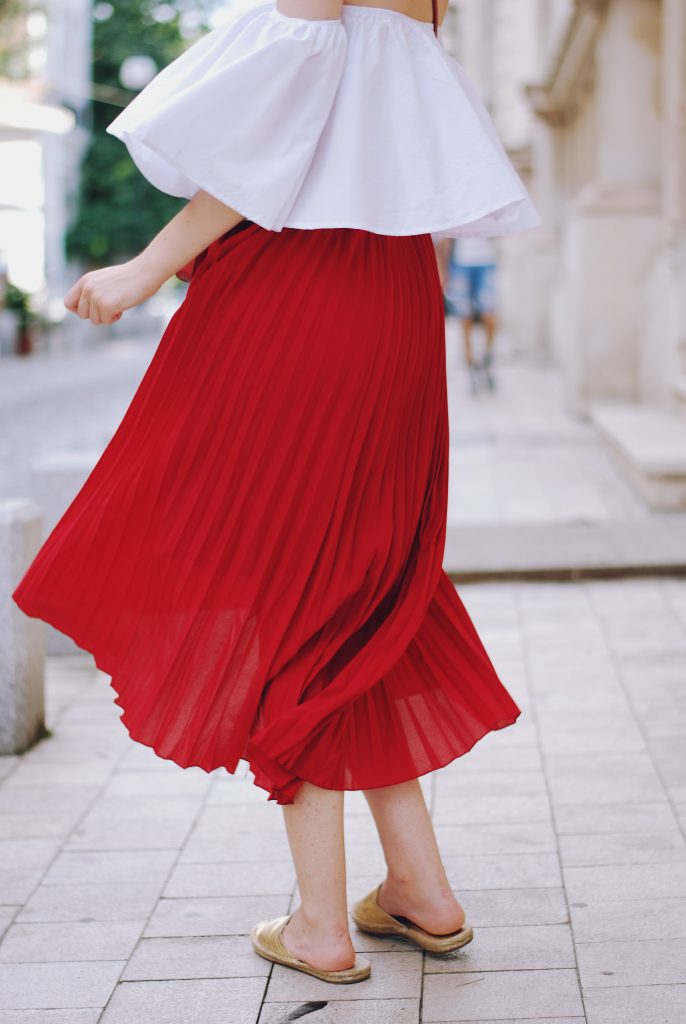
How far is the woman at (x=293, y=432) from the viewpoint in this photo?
2334 mm

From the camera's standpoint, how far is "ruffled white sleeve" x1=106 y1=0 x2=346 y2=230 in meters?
2.27

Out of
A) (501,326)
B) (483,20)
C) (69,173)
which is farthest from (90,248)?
(501,326)

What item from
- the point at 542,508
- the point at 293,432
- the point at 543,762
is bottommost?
the point at 542,508

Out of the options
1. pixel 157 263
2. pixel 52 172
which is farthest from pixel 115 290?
pixel 52 172

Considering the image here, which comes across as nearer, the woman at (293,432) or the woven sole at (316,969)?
the woman at (293,432)

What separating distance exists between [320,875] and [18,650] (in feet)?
5.96

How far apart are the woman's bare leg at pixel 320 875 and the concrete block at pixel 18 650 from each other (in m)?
1.71

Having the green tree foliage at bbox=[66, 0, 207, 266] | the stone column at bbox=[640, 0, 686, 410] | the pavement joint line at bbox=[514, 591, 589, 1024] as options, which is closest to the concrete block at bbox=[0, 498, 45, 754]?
the pavement joint line at bbox=[514, 591, 589, 1024]

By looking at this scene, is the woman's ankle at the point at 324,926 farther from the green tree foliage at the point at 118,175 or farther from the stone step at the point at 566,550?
the green tree foliage at the point at 118,175

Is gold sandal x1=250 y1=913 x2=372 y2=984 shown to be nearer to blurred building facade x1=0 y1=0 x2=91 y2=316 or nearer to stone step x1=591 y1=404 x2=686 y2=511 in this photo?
stone step x1=591 y1=404 x2=686 y2=511

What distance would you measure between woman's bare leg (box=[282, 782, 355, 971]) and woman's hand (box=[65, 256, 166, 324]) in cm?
82

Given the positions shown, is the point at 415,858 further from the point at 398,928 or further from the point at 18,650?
the point at 18,650

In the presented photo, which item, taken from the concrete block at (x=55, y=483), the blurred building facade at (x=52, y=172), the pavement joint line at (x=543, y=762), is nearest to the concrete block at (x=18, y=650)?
→ the concrete block at (x=55, y=483)

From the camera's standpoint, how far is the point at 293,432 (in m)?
2.41
